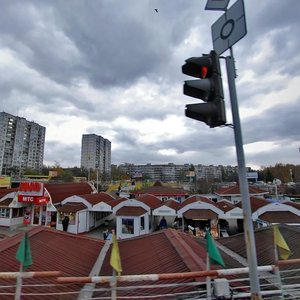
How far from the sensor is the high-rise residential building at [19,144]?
272 ft

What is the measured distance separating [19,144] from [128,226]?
83.1 meters

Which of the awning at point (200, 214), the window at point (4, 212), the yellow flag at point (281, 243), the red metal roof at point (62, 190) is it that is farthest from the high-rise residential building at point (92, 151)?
the yellow flag at point (281, 243)

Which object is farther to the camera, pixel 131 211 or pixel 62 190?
pixel 62 190

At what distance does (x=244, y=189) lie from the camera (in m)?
2.73

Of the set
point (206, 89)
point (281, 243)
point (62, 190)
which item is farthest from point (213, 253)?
point (62, 190)

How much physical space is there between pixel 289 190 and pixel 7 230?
59.4 meters

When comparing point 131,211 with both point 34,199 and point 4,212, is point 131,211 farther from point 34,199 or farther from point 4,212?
point 4,212

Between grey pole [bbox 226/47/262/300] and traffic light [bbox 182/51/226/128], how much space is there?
0.24 meters

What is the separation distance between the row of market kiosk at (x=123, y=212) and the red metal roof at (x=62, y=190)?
154 mm

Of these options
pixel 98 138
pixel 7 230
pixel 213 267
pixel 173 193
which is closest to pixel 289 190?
pixel 173 193

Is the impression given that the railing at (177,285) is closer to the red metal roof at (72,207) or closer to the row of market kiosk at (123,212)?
the row of market kiosk at (123,212)

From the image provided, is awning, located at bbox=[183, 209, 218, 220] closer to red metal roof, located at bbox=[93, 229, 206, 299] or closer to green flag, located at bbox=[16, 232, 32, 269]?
red metal roof, located at bbox=[93, 229, 206, 299]

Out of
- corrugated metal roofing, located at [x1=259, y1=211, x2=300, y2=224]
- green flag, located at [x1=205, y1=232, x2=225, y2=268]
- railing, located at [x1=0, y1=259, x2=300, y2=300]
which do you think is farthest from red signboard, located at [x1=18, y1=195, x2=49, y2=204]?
green flag, located at [x1=205, y1=232, x2=225, y2=268]

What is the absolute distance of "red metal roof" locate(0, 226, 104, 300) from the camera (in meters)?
4.89
